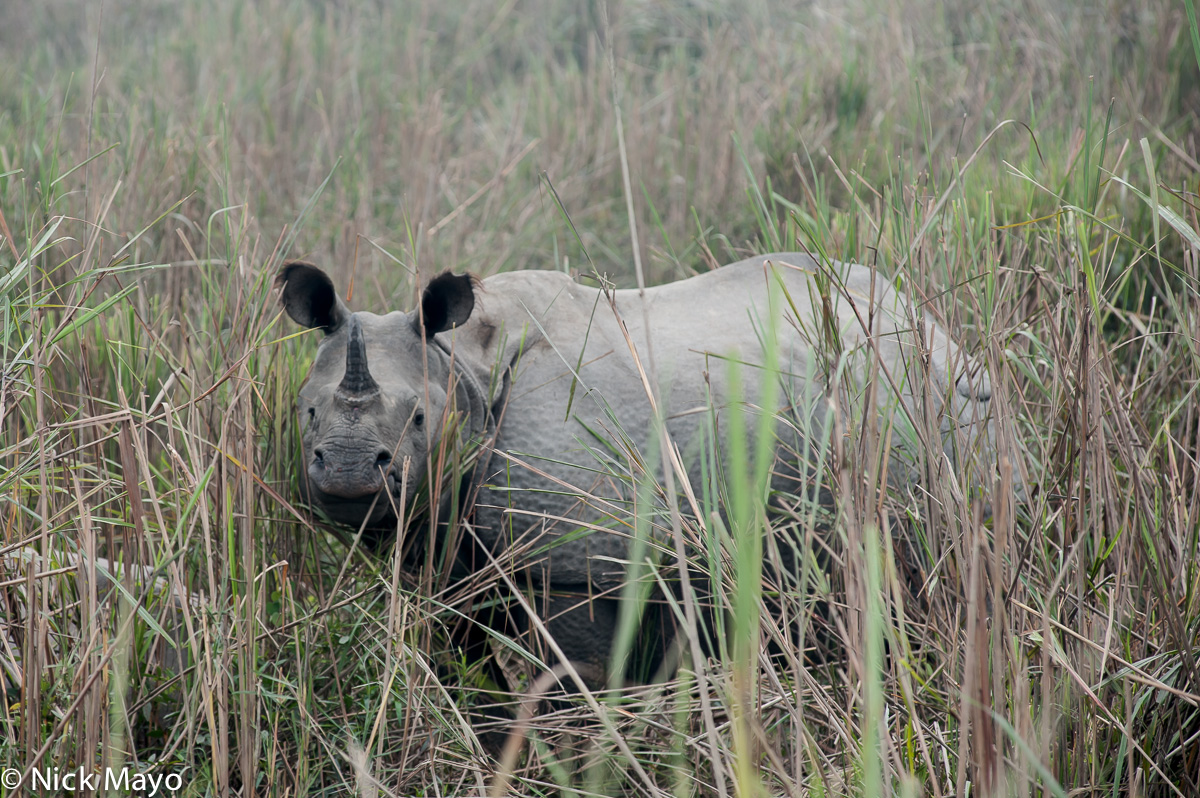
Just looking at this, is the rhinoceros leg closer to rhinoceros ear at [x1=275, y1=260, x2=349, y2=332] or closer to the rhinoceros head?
the rhinoceros head

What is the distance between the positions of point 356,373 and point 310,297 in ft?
1.12

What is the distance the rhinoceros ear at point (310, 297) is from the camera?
2.38m

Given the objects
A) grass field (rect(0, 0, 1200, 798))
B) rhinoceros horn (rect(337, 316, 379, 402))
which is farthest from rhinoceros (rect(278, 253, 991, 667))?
grass field (rect(0, 0, 1200, 798))

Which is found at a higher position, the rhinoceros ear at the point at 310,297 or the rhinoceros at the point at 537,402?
the rhinoceros ear at the point at 310,297

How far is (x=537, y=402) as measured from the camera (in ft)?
8.47

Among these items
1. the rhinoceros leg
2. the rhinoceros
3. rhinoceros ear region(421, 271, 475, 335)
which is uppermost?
rhinoceros ear region(421, 271, 475, 335)

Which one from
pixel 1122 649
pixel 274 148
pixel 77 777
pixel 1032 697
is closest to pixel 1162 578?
pixel 1122 649

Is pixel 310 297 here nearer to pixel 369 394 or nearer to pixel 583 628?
pixel 369 394

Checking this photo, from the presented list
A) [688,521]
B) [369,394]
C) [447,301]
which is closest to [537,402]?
[447,301]

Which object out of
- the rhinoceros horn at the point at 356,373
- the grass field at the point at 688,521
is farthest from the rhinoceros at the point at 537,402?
the grass field at the point at 688,521

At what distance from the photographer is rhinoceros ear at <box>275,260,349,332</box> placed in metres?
2.38

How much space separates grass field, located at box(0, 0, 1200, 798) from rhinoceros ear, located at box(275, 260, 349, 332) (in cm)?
6

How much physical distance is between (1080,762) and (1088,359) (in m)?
0.64

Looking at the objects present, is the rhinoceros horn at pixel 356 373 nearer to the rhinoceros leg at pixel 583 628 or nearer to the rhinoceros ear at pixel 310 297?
the rhinoceros ear at pixel 310 297
